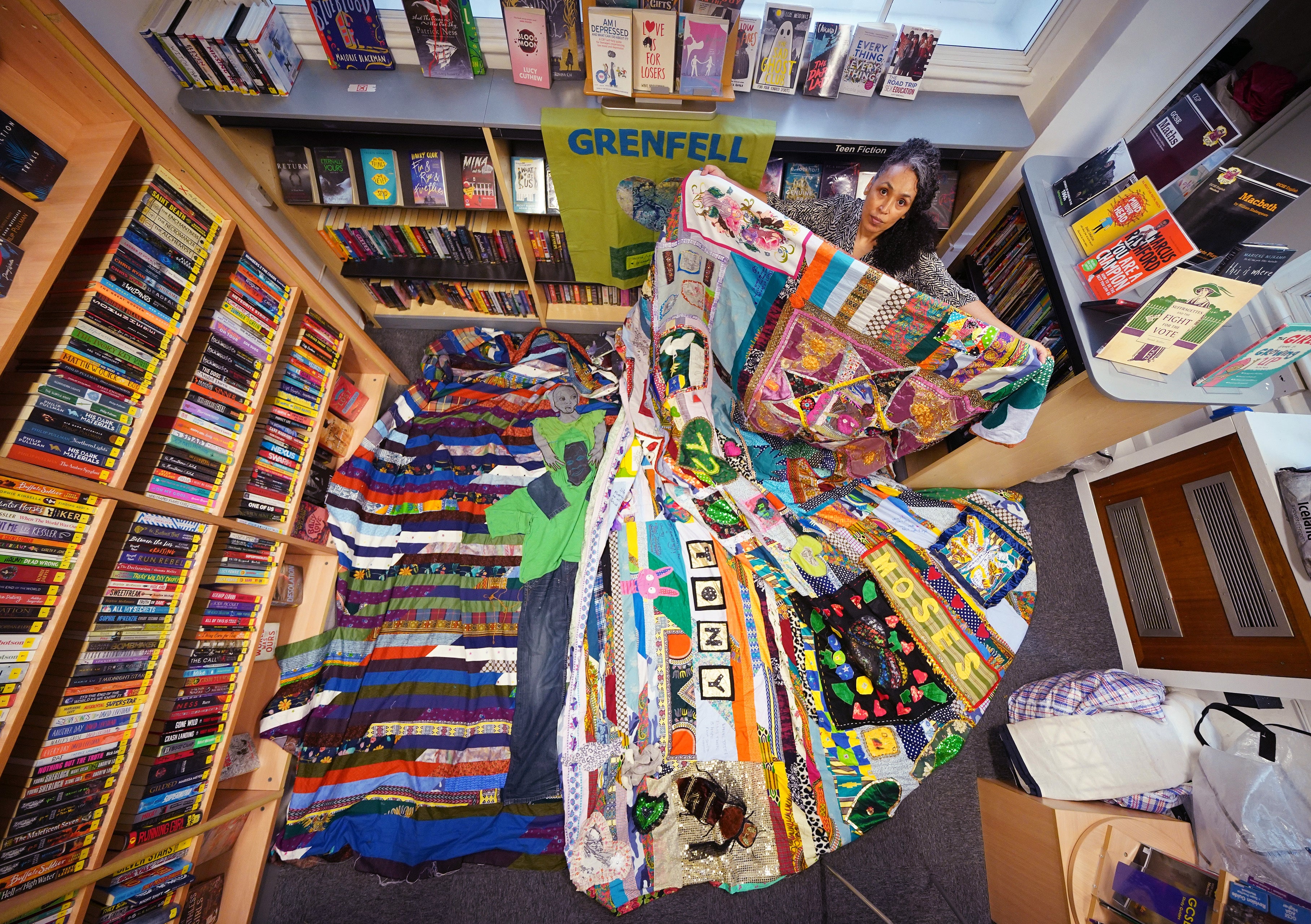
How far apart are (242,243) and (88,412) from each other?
2.36 feet

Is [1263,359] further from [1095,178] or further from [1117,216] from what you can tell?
[1095,178]

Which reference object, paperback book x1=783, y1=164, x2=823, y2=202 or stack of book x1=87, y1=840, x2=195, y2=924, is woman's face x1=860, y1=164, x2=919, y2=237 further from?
stack of book x1=87, y1=840, x2=195, y2=924

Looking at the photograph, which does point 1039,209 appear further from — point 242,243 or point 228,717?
point 228,717

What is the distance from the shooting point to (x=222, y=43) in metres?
1.44

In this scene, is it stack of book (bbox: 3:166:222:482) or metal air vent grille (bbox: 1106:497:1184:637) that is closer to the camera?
stack of book (bbox: 3:166:222:482)

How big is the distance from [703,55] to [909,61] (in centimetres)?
66

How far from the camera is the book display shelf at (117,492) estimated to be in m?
1.08

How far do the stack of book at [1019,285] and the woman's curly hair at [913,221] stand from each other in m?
0.41

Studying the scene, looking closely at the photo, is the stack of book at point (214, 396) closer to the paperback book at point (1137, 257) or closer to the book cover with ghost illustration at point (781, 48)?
the book cover with ghost illustration at point (781, 48)

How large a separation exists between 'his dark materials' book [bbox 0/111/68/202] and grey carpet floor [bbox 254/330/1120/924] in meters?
1.95

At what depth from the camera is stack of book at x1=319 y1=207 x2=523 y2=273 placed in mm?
1959

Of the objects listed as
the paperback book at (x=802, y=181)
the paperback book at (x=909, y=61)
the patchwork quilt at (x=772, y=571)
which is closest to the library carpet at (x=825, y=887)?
the patchwork quilt at (x=772, y=571)

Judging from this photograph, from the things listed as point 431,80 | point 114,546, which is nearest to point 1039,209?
point 431,80

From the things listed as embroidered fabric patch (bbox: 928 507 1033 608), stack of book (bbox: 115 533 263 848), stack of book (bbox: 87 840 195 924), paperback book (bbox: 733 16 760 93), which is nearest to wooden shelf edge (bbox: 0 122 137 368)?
stack of book (bbox: 115 533 263 848)
